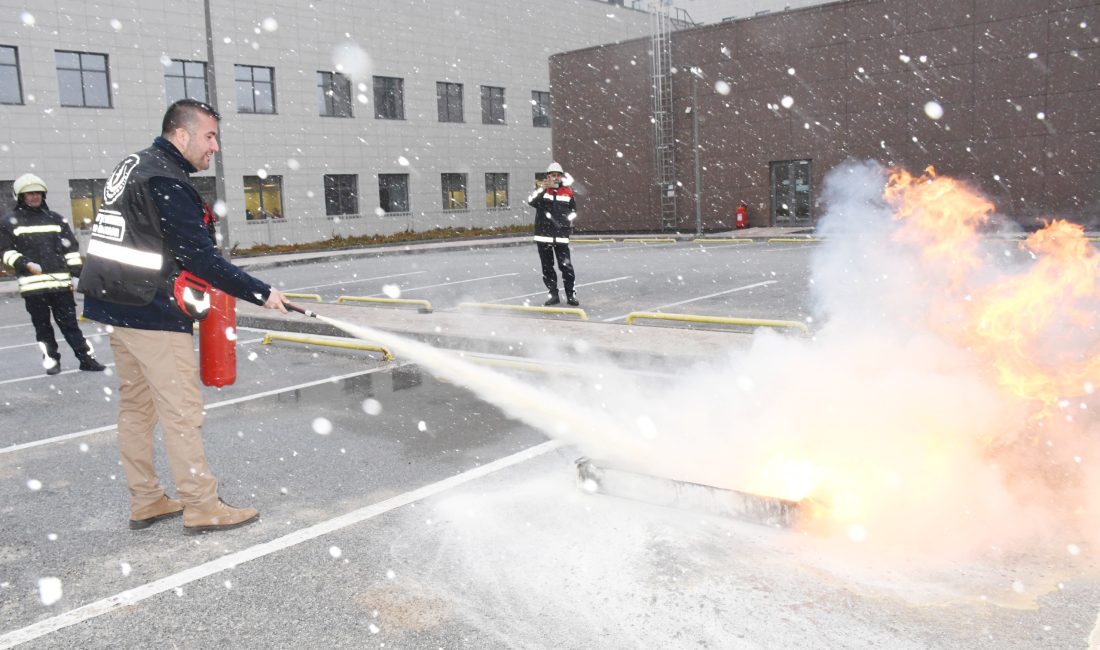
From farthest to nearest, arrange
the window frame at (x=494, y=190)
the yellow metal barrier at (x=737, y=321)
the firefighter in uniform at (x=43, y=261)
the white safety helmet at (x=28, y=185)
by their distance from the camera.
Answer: the window frame at (x=494, y=190) → the yellow metal barrier at (x=737, y=321) → the firefighter in uniform at (x=43, y=261) → the white safety helmet at (x=28, y=185)

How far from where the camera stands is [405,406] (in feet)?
23.8

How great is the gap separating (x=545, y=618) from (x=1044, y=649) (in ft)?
5.94

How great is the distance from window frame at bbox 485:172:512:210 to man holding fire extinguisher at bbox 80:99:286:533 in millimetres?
37262

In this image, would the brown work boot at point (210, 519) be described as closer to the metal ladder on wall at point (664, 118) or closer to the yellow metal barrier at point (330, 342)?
the yellow metal barrier at point (330, 342)

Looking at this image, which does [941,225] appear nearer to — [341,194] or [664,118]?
[664,118]

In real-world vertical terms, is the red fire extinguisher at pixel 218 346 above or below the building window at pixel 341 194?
below

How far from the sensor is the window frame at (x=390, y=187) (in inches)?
1459

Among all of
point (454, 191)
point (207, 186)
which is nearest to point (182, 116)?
point (207, 186)

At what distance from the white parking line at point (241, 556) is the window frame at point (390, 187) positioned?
107ft

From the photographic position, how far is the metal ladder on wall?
33031 mm

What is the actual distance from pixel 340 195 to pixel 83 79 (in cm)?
1014

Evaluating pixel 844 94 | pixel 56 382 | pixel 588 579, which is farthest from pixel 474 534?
pixel 844 94

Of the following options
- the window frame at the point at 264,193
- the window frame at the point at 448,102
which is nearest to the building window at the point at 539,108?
the window frame at the point at 448,102

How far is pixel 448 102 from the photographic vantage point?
3928 cm
